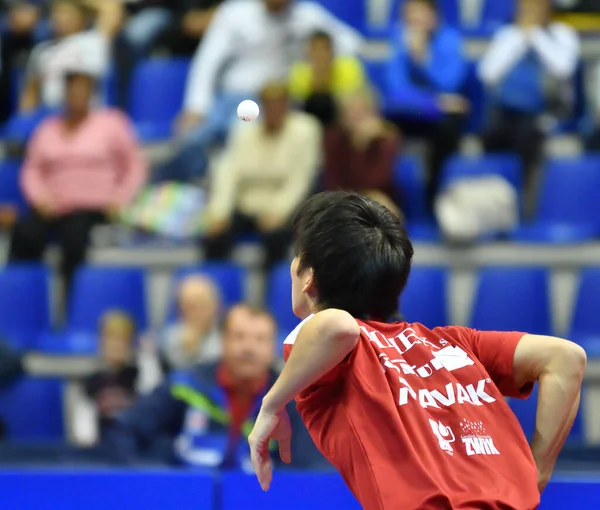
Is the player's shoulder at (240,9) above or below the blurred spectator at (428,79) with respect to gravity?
above

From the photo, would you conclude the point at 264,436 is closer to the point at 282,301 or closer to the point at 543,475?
the point at 543,475

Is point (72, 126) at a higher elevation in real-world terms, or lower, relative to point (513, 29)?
lower

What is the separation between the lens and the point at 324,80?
6762 mm

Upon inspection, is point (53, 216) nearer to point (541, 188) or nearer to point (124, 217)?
point (124, 217)

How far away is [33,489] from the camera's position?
335 cm

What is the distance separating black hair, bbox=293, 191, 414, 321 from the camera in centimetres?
196

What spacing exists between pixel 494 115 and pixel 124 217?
232 cm

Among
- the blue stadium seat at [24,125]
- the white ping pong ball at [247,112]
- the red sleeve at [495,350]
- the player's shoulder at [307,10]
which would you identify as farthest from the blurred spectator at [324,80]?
the red sleeve at [495,350]

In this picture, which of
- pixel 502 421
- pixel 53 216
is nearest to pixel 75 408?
pixel 53 216

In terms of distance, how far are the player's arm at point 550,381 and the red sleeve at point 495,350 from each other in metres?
0.01

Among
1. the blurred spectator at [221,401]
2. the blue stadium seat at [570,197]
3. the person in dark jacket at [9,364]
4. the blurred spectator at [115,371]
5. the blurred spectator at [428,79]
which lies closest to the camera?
the blurred spectator at [221,401]

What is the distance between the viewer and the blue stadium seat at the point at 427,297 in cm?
583

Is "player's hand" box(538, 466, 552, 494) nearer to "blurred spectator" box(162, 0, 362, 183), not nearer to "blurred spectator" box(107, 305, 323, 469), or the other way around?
"blurred spectator" box(107, 305, 323, 469)

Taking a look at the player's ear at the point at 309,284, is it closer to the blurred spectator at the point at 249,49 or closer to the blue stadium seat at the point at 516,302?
the blue stadium seat at the point at 516,302
